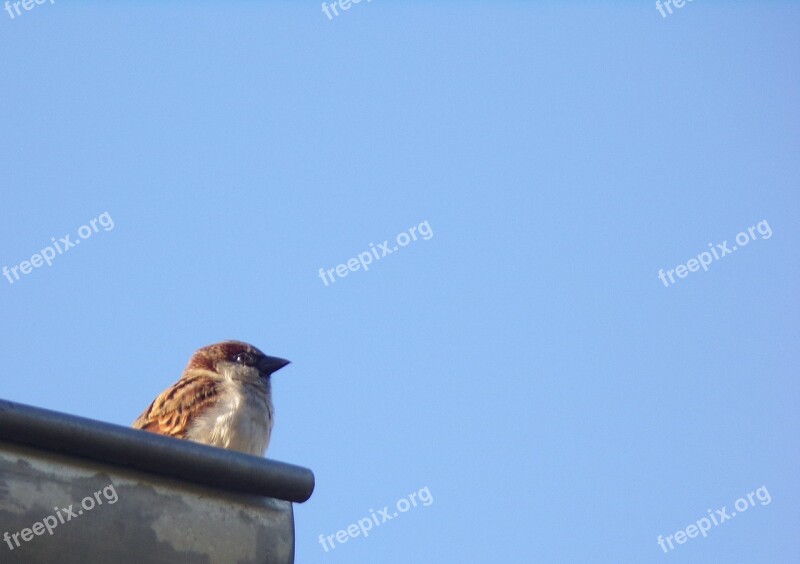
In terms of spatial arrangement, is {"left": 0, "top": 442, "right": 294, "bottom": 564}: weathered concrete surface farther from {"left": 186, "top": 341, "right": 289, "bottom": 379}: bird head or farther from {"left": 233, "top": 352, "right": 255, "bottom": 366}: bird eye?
{"left": 233, "top": 352, "right": 255, "bottom": 366}: bird eye

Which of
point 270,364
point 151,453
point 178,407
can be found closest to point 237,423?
point 178,407

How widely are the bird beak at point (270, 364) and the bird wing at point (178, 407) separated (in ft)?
1.92

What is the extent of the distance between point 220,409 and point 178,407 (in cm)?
24

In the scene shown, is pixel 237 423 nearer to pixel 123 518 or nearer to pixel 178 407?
pixel 178 407

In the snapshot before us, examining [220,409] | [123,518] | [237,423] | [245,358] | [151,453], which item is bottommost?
[123,518]

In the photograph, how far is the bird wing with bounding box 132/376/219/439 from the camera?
6.61 m

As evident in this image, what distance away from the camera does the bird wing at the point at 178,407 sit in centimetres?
661

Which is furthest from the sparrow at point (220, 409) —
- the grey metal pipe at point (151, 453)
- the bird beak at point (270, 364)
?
the grey metal pipe at point (151, 453)

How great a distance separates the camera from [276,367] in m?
7.62

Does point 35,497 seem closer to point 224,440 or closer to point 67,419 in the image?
point 67,419

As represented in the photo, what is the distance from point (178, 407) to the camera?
22.0 feet

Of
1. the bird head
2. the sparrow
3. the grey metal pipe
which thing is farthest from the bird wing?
the grey metal pipe

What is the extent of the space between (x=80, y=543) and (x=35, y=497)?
0.15 meters

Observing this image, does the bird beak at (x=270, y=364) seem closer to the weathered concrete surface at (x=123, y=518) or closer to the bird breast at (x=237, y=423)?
the bird breast at (x=237, y=423)
